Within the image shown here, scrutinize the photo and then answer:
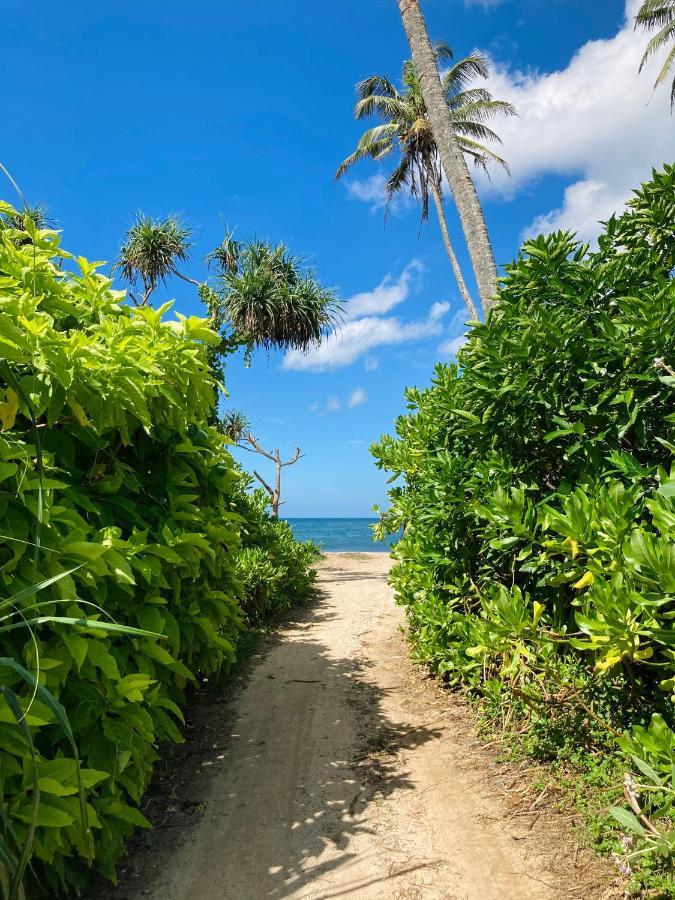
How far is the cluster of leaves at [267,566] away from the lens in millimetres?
8070

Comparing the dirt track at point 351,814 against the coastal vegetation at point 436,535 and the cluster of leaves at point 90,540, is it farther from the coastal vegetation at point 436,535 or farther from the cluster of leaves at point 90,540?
the cluster of leaves at point 90,540

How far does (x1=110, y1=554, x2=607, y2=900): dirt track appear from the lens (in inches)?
104

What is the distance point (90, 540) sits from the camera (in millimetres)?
2393

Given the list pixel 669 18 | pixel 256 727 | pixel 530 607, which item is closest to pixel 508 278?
pixel 530 607

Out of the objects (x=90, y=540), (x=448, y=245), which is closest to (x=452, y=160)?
(x=90, y=540)

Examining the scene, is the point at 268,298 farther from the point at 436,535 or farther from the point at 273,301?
the point at 436,535

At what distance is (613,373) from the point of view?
122 inches

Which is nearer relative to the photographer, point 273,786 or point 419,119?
point 273,786

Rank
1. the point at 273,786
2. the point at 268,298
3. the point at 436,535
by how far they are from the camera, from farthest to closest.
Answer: the point at 268,298, the point at 436,535, the point at 273,786

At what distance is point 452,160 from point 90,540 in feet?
22.2

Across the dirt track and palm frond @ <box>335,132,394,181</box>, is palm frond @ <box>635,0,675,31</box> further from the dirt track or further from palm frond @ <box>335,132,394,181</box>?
the dirt track

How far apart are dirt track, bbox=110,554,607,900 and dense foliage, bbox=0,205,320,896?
699 mm

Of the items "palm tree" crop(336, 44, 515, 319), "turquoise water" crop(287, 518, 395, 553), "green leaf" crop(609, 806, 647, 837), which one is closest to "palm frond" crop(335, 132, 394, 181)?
"palm tree" crop(336, 44, 515, 319)

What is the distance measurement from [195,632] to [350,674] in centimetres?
316
